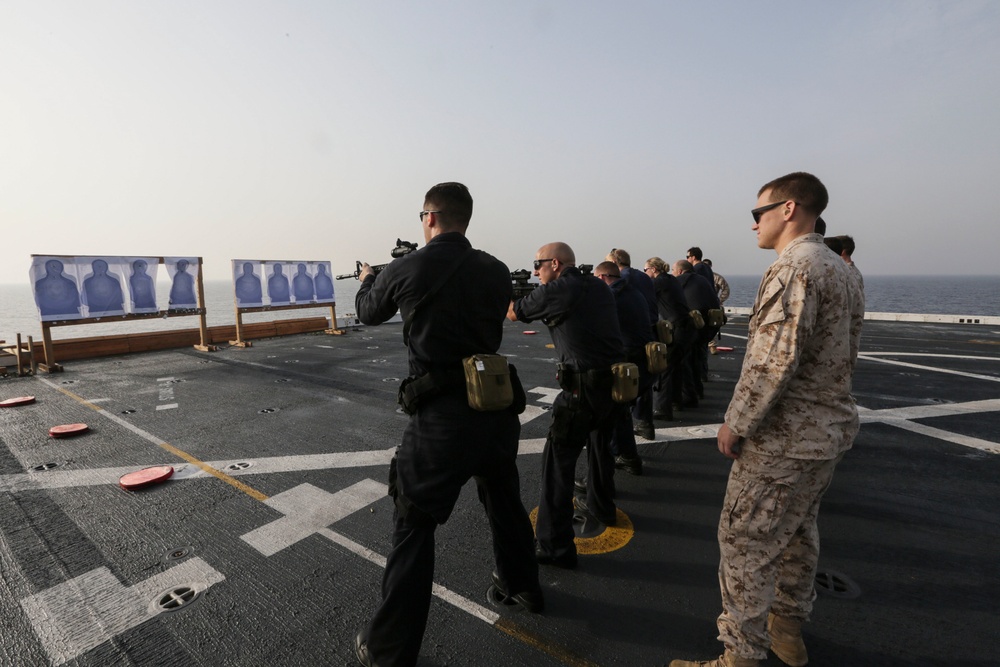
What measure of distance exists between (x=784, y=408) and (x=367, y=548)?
9.29 feet

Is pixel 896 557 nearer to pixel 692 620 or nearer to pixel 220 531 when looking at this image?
pixel 692 620

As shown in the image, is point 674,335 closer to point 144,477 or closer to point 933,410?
point 933,410

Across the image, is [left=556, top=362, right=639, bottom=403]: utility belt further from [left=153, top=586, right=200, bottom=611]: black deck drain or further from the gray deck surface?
[left=153, top=586, right=200, bottom=611]: black deck drain

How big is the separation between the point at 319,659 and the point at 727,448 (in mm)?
2310

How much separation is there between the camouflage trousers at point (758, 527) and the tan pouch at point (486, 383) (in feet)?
3.69

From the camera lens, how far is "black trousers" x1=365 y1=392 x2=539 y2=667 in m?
2.12

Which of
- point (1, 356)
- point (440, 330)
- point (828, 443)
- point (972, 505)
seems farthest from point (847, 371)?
point (1, 356)

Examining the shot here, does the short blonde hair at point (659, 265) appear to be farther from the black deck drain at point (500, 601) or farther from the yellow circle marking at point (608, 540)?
the black deck drain at point (500, 601)

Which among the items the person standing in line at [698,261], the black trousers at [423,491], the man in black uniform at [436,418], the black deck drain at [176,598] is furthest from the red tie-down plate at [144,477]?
the person standing in line at [698,261]

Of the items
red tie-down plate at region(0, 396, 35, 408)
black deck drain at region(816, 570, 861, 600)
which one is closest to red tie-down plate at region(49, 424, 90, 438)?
red tie-down plate at region(0, 396, 35, 408)

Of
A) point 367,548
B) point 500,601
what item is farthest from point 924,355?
point 367,548

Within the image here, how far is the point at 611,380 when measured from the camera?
10.7ft

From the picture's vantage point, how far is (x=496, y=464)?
2316 millimetres

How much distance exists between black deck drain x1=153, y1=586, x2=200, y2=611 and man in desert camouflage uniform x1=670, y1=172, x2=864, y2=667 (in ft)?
9.86
